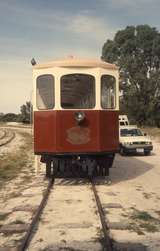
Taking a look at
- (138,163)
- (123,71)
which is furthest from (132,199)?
(123,71)

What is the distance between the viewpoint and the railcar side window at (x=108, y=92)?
591 inches

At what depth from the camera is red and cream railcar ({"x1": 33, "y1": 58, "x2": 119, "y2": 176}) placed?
14703 millimetres

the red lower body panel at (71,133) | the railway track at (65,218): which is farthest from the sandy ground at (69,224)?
the red lower body panel at (71,133)

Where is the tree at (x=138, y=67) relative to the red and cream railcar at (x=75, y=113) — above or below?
above

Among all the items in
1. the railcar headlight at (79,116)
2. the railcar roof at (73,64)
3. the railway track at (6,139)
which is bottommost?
the railway track at (6,139)

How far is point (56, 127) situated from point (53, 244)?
6.98 m


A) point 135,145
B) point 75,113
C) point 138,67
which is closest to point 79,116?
point 75,113

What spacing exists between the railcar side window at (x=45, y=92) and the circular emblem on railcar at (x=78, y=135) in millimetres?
944

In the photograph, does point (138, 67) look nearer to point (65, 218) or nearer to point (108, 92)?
point (108, 92)

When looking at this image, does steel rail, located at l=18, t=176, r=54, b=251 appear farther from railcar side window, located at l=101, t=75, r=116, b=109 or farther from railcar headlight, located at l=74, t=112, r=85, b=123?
railcar side window, located at l=101, t=75, r=116, b=109

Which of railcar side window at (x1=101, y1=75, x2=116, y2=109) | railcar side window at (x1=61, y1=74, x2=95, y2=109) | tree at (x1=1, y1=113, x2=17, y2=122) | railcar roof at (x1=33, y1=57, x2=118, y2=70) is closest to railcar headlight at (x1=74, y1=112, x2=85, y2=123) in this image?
railcar side window at (x1=61, y1=74, x2=95, y2=109)

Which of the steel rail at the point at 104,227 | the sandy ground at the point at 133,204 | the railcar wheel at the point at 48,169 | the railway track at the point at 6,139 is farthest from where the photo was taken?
the railway track at the point at 6,139

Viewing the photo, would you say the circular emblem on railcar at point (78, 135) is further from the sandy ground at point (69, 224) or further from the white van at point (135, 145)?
the white van at point (135, 145)

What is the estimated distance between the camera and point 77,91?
15922mm
